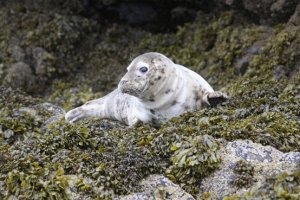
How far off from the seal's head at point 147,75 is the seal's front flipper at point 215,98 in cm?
50

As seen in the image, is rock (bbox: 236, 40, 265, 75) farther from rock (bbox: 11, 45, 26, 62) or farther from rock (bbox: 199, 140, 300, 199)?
rock (bbox: 199, 140, 300, 199)

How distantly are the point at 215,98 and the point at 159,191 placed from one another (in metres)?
2.14

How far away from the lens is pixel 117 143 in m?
6.00

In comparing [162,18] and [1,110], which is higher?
[162,18]

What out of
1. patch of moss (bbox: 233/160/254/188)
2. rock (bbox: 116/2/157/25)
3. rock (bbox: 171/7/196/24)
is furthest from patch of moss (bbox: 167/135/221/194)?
rock (bbox: 116/2/157/25)

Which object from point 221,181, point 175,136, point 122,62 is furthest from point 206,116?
point 122,62

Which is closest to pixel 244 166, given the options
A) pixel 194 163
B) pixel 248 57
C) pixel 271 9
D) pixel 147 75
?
pixel 194 163

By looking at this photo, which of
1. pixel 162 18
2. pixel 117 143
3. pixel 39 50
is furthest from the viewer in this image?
pixel 162 18

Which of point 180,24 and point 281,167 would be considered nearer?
point 281,167

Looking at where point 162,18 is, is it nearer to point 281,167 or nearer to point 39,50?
point 39,50

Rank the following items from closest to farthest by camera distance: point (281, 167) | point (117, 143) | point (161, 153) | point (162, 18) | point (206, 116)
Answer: point (281, 167)
point (161, 153)
point (117, 143)
point (206, 116)
point (162, 18)

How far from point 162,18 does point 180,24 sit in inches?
13.7

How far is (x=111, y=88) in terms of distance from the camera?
34.1 ft

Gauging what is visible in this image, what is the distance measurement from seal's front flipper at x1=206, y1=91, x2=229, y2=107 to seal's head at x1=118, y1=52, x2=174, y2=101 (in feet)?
1.63
